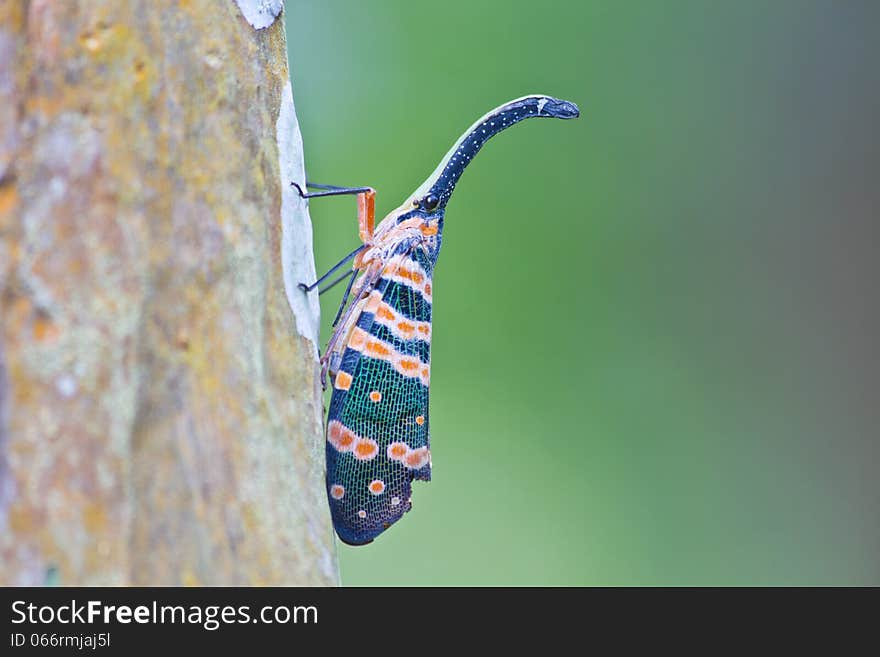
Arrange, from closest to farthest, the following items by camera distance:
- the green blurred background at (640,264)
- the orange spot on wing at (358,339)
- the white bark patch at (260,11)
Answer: the white bark patch at (260,11)
the orange spot on wing at (358,339)
the green blurred background at (640,264)

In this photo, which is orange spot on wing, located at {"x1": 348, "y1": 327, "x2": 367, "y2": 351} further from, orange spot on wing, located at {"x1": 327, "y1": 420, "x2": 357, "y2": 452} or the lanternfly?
orange spot on wing, located at {"x1": 327, "y1": 420, "x2": 357, "y2": 452}

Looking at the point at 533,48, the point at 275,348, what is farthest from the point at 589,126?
the point at 275,348

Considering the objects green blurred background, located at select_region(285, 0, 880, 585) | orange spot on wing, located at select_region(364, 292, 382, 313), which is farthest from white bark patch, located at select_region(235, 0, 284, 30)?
green blurred background, located at select_region(285, 0, 880, 585)

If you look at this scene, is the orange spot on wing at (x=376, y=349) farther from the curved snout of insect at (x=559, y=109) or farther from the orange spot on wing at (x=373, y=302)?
the curved snout of insect at (x=559, y=109)

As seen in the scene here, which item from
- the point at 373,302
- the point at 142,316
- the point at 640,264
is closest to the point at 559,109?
the point at 373,302

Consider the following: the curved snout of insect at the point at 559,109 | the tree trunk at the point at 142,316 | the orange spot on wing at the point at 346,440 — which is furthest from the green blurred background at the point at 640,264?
the tree trunk at the point at 142,316

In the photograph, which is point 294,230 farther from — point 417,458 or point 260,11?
point 417,458
